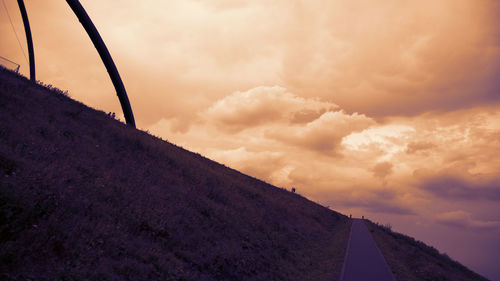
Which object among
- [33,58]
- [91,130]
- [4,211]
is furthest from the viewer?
[33,58]

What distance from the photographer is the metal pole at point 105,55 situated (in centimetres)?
2956

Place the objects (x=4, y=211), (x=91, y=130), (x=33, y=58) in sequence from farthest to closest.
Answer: (x=33, y=58) < (x=91, y=130) < (x=4, y=211)

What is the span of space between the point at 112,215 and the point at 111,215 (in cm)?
3

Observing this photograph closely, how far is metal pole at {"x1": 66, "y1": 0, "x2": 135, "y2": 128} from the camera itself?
29.6 meters

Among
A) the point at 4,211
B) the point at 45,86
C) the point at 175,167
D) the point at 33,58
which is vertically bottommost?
the point at 4,211

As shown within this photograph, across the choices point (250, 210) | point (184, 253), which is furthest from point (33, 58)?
point (184, 253)

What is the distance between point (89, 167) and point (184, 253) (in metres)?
5.34

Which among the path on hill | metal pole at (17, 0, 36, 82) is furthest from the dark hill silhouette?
metal pole at (17, 0, 36, 82)

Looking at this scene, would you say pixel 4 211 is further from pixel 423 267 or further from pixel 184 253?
pixel 423 267

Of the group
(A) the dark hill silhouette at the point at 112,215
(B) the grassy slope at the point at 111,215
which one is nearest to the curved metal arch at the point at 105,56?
(A) the dark hill silhouette at the point at 112,215

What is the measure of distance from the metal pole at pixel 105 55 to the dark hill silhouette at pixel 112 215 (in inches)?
360

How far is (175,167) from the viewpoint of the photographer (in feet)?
72.2

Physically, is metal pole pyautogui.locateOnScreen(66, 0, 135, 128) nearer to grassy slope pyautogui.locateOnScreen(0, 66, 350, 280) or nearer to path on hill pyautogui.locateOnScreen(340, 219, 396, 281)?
grassy slope pyautogui.locateOnScreen(0, 66, 350, 280)

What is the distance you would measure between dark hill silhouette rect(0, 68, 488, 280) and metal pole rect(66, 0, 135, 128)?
30.0 feet
